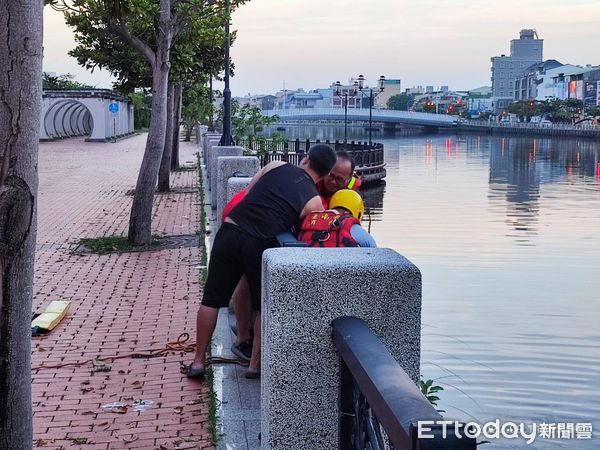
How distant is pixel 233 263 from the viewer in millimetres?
5523

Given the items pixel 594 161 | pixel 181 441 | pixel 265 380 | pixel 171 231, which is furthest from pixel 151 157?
pixel 594 161

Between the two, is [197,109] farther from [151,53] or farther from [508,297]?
[508,297]

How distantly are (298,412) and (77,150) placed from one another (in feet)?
137

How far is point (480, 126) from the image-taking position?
4843 inches

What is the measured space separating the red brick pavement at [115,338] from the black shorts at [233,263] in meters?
0.73

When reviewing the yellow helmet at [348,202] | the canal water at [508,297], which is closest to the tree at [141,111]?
the canal water at [508,297]

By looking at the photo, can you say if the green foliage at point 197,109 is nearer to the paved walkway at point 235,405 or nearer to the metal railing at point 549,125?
the paved walkway at point 235,405

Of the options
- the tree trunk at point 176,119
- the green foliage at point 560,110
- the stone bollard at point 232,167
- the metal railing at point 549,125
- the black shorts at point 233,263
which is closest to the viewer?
the black shorts at point 233,263

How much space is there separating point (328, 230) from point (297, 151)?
25825mm

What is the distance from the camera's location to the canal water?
9.41 meters

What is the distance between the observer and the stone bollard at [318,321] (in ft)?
10.2

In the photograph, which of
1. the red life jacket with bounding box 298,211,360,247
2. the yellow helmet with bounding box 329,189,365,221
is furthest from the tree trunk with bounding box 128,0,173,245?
the red life jacket with bounding box 298,211,360,247

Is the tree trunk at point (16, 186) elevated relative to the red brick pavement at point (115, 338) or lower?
elevated

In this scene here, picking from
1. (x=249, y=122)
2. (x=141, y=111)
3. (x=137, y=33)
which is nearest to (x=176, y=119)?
(x=249, y=122)
